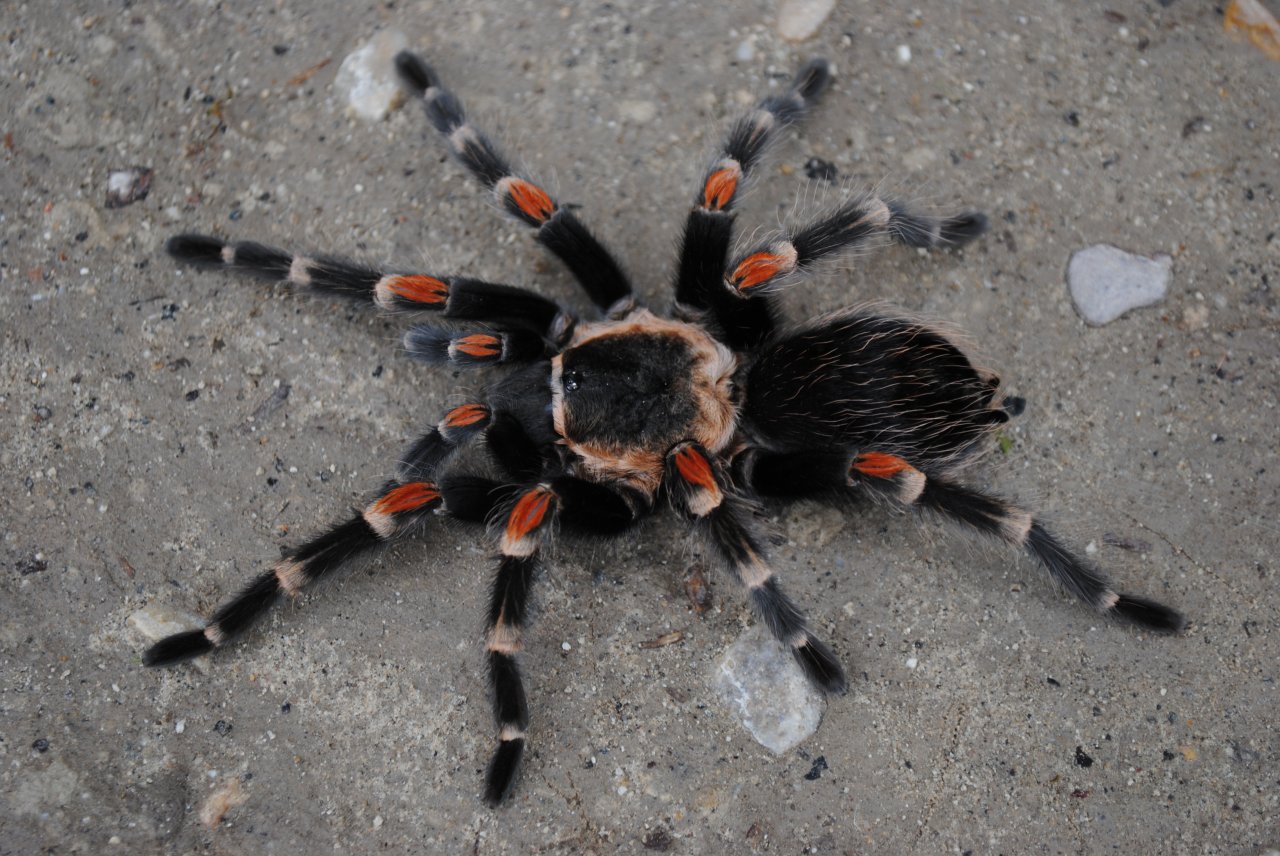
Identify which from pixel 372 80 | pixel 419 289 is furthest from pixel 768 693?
pixel 372 80

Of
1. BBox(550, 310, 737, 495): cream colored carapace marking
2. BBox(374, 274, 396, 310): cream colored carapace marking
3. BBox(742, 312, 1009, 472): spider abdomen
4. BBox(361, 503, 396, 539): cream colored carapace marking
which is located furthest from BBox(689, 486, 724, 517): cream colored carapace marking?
BBox(374, 274, 396, 310): cream colored carapace marking

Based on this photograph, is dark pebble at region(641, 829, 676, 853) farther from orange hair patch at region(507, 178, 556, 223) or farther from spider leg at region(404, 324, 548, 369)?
orange hair patch at region(507, 178, 556, 223)

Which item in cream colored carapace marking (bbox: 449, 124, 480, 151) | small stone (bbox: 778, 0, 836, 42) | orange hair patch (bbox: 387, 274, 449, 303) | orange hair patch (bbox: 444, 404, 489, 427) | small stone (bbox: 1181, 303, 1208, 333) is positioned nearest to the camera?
orange hair patch (bbox: 444, 404, 489, 427)

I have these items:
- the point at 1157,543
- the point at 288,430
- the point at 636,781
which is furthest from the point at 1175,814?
the point at 288,430

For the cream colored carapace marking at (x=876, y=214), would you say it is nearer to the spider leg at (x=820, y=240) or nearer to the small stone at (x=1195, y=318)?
the spider leg at (x=820, y=240)

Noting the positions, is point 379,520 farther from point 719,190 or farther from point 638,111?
point 638,111

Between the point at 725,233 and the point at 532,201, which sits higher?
the point at 532,201

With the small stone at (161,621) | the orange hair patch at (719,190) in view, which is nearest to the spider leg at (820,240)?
the orange hair patch at (719,190)
